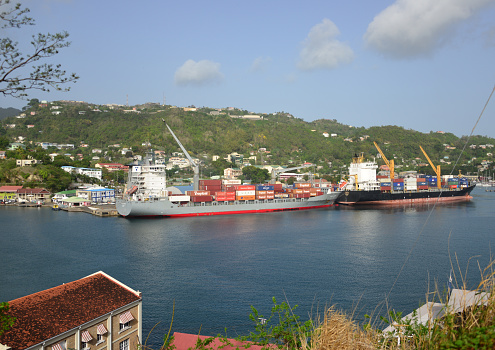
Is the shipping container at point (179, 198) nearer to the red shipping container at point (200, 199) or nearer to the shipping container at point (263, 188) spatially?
the red shipping container at point (200, 199)

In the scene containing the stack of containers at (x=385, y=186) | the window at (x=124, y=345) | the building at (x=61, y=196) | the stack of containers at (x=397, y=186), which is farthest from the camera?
the stack of containers at (x=397, y=186)

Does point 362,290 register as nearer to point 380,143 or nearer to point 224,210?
point 224,210

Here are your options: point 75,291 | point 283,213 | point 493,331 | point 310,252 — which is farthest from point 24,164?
point 493,331

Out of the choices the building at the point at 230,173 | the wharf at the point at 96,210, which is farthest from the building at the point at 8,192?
the building at the point at 230,173

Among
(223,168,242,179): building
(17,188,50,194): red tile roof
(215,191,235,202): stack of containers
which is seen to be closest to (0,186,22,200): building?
(17,188,50,194): red tile roof

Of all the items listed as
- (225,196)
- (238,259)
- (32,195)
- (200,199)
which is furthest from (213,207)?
(32,195)

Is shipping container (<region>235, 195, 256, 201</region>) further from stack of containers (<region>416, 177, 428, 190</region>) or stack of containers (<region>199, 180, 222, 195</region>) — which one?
stack of containers (<region>416, 177, 428, 190</region>)

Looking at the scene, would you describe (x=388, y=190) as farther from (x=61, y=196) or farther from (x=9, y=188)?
(x=9, y=188)
